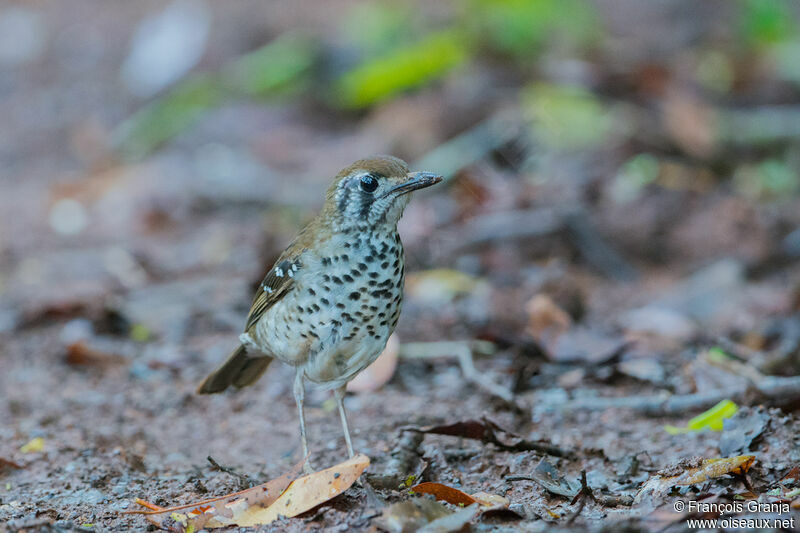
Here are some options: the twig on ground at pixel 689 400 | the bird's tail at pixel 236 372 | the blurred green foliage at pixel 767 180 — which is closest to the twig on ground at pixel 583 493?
the twig on ground at pixel 689 400

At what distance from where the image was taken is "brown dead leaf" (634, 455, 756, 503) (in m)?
3.38

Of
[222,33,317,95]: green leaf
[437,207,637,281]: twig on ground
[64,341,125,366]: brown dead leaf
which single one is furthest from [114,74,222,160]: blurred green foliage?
[64,341,125,366]: brown dead leaf

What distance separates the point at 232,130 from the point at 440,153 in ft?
9.55

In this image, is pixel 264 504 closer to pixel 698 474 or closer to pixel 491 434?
pixel 491 434

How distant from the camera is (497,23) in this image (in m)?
10.0

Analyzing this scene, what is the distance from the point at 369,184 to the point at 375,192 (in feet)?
0.13

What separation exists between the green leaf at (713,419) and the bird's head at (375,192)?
1537mm

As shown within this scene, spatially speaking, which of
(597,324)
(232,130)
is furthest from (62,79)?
(597,324)

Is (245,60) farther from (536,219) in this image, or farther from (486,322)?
(486,322)

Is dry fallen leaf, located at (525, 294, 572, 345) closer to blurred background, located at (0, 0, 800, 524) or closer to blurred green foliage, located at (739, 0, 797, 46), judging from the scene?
blurred background, located at (0, 0, 800, 524)

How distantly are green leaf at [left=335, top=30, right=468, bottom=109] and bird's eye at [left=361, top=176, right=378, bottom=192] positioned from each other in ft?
18.2

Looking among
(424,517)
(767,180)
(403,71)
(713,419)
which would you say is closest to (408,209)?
(403,71)

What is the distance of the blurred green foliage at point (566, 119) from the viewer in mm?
8188

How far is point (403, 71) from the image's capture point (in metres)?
9.29
